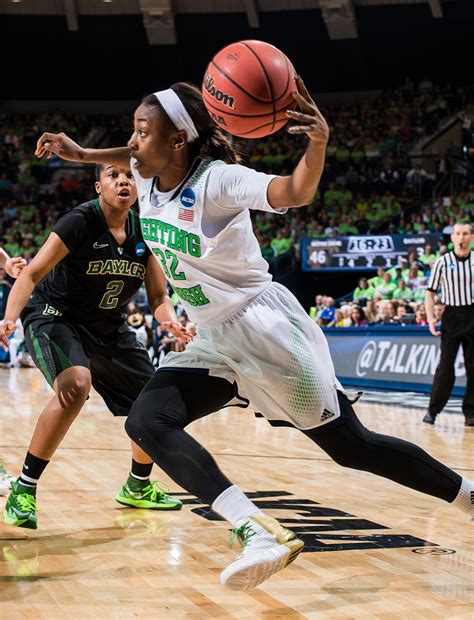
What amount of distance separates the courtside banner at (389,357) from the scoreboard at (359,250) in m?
3.83

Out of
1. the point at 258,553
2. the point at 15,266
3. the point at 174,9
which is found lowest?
the point at 258,553

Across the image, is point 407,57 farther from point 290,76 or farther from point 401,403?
point 290,76

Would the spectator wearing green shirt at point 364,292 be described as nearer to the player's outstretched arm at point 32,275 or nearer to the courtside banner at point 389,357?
the courtside banner at point 389,357

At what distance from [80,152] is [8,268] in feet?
2.40

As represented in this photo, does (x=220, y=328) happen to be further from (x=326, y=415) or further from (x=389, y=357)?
(x=389, y=357)

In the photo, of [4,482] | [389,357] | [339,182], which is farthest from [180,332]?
[339,182]

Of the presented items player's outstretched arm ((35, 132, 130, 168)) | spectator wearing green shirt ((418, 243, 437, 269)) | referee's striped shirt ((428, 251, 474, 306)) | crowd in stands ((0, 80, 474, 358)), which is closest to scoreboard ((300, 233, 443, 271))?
spectator wearing green shirt ((418, 243, 437, 269))

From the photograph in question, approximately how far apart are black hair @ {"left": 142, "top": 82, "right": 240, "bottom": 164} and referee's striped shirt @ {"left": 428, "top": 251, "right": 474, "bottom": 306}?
5.53 metres

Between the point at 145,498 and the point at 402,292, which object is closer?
the point at 145,498

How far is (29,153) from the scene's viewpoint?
2622 cm

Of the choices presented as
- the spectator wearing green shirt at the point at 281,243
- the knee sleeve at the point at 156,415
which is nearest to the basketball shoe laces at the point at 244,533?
the knee sleeve at the point at 156,415

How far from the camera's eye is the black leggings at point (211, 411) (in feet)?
8.92

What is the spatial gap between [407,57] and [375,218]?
10.1 m

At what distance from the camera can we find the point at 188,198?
9.30 ft
